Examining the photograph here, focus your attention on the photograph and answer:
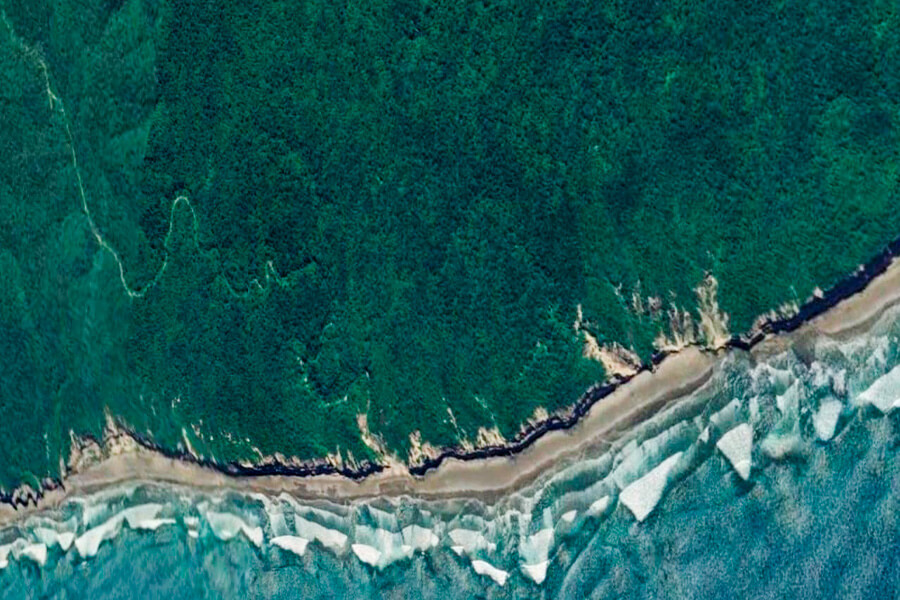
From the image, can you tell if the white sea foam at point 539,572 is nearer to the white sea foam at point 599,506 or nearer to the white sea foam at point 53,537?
the white sea foam at point 599,506

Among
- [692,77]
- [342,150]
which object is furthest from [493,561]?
[692,77]

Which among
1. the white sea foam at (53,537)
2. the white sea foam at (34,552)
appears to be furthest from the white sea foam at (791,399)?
the white sea foam at (34,552)

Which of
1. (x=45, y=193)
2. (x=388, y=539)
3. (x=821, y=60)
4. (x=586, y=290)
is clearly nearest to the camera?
(x=821, y=60)

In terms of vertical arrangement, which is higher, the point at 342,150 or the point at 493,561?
the point at 342,150

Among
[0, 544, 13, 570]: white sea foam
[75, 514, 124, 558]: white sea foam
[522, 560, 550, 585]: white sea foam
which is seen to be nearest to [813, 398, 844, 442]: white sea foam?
[522, 560, 550, 585]: white sea foam

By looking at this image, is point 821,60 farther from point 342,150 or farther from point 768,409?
point 342,150

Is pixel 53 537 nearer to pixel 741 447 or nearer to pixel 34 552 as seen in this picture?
pixel 34 552
